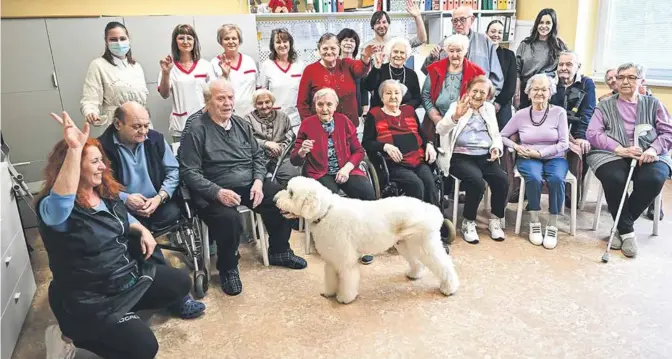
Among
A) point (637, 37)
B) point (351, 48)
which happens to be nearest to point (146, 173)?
point (351, 48)

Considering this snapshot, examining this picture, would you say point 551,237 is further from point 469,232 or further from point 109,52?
point 109,52

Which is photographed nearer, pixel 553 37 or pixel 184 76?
pixel 184 76

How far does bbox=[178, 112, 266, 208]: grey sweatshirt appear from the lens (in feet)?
9.19

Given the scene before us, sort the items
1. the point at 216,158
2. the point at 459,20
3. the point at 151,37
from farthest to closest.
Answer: the point at 151,37, the point at 459,20, the point at 216,158

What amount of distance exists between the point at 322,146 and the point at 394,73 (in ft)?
3.01

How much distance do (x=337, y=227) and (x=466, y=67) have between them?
1755 mm

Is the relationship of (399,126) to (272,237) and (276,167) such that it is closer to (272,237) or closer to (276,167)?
(276,167)

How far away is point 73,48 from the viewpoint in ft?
13.0

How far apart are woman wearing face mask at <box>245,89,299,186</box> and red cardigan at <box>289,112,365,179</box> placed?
6.5 inches

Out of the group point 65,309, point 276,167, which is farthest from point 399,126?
point 65,309

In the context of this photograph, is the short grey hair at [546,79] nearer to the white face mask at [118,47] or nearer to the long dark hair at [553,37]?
the long dark hair at [553,37]

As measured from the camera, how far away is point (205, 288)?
280 cm

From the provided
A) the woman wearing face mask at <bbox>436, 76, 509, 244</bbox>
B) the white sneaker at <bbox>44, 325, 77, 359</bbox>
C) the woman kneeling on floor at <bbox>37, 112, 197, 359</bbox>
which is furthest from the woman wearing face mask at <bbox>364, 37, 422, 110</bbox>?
the white sneaker at <bbox>44, 325, 77, 359</bbox>

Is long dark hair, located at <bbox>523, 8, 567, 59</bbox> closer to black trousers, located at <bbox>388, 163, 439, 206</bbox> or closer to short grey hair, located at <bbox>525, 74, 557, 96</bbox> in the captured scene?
short grey hair, located at <bbox>525, 74, 557, 96</bbox>
